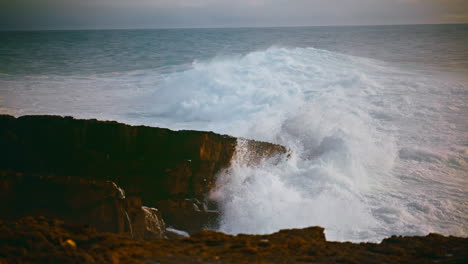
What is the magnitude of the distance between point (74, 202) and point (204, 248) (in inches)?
85.4

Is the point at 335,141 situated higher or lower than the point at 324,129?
lower

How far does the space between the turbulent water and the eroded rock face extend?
1.45m

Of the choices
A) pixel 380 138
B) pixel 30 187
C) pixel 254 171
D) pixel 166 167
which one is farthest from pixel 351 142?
pixel 30 187

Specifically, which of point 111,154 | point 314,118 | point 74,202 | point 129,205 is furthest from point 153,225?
point 314,118

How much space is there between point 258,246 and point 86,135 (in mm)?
3293

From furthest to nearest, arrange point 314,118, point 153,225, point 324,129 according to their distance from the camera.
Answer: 1. point 314,118
2. point 324,129
3. point 153,225

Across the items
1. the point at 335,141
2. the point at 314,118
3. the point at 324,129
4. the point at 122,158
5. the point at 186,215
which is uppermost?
the point at 314,118

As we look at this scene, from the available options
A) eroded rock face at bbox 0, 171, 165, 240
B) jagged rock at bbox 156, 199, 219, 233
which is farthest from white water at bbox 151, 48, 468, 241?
eroded rock face at bbox 0, 171, 165, 240

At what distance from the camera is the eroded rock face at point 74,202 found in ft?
13.9

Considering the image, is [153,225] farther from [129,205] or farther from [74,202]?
[74,202]

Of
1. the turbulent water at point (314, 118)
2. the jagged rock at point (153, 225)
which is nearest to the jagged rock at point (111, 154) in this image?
the jagged rock at point (153, 225)

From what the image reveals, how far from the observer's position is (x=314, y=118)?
31.8 ft

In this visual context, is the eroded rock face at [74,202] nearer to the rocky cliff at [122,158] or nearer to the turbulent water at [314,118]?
the rocky cliff at [122,158]

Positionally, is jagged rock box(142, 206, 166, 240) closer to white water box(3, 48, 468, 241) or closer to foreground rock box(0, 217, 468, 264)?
white water box(3, 48, 468, 241)
